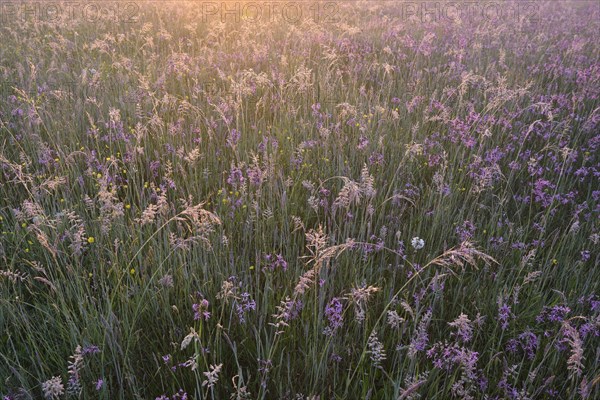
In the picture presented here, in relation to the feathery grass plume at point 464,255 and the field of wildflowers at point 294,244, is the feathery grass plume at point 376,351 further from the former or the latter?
the feathery grass plume at point 464,255

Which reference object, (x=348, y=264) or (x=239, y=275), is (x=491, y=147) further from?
(x=239, y=275)

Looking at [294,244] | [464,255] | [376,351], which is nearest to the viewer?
[464,255]

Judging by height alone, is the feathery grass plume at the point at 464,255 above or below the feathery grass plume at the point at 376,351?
above

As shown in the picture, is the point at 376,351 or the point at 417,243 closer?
the point at 376,351

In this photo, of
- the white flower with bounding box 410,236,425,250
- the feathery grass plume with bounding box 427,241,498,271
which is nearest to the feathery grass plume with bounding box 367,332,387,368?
the feathery grass plume with bounding box 427,241,498,271

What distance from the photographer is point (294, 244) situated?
8.00 ft

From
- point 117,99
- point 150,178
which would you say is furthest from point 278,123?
point 117,99

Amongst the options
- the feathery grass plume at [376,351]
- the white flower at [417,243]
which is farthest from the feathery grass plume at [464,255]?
the white flower at [417,243]

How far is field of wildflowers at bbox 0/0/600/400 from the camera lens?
1794 mm

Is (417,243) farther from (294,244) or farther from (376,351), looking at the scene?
(376,351)

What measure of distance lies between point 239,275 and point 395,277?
0.81m

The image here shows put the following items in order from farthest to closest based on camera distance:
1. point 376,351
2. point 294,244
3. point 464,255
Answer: point 294,244
point 376,351
point 464,255

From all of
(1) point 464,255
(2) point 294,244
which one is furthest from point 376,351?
(2) point 294,244

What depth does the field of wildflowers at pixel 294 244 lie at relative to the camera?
179 centimetres
